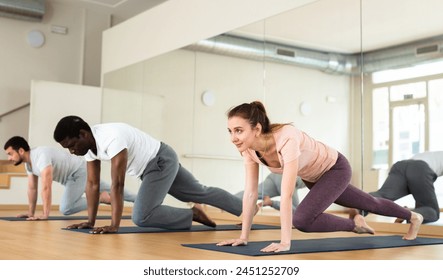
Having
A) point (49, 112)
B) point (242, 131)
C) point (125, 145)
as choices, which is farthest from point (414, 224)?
point (49, 112)

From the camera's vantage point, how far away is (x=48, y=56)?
8453 mm

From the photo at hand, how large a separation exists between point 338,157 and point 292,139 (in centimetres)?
56

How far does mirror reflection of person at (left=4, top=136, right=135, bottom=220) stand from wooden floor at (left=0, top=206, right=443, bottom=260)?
0.74 metres

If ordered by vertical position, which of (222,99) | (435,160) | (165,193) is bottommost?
(165,193)

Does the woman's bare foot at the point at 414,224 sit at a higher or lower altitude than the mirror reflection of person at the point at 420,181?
lower

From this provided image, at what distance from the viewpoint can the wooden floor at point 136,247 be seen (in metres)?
2.45

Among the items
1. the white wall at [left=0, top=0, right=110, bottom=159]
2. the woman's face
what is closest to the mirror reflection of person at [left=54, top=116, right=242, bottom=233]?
the woman's face

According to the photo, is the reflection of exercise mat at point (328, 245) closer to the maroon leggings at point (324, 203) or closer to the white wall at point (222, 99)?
the maroon leggings at point (324, 203)

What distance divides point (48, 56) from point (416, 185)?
20.6 ft

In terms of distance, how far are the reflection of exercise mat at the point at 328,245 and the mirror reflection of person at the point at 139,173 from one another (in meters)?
0.72

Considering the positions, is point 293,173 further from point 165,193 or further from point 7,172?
point 7,172

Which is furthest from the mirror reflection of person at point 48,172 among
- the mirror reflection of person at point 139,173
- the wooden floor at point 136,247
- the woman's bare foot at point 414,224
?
the woman's bare foot at point 414,224

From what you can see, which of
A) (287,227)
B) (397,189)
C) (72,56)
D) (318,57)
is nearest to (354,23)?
(318,57)
